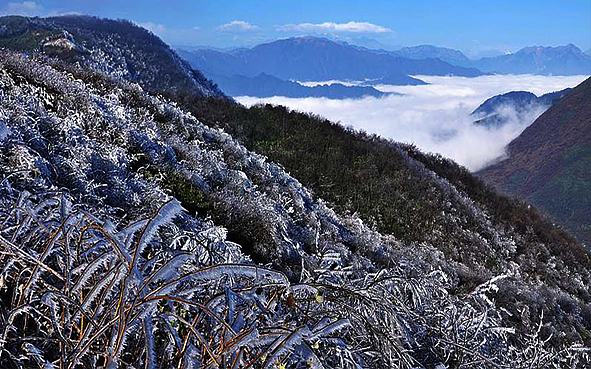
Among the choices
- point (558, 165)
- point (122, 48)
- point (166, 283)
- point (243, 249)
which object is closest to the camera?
point (166, 283)

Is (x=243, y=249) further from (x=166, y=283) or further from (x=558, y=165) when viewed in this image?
(x=558, y=165)

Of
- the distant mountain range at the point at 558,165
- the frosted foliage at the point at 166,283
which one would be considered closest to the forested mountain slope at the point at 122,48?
the distant mountain range at the point at 558,165

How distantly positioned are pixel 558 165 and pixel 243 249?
90132 millimetres

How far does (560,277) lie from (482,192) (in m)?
5.48

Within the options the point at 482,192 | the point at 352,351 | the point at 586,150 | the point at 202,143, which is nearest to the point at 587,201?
the point at 586,150

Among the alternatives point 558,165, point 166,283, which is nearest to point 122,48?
point 558,165

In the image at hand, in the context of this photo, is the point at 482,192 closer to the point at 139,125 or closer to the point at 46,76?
the point at 139,125

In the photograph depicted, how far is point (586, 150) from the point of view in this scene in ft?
264

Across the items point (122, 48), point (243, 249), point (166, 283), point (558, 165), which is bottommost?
point (558, 165)

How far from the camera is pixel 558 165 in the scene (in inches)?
3204

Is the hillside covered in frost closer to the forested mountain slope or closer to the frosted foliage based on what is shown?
the frosted foliage

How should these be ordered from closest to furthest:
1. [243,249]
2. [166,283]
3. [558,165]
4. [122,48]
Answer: [166,283]
[243,249]
[558,165]
[122,48]

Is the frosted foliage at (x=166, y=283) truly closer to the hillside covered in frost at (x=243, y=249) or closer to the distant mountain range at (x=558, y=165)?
the hillside covered in frost at (x=243, y=249)

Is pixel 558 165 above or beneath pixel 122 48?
beneath
